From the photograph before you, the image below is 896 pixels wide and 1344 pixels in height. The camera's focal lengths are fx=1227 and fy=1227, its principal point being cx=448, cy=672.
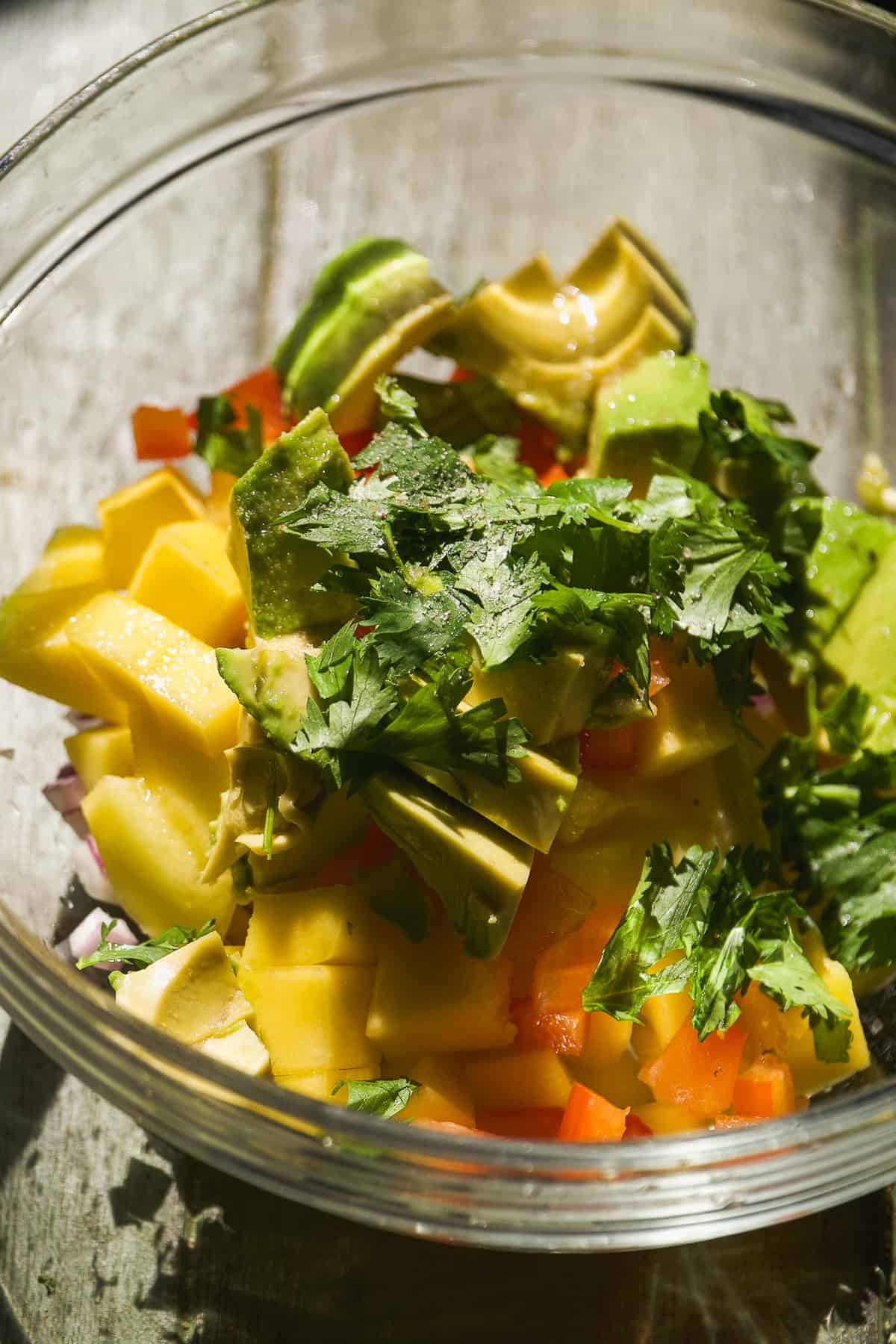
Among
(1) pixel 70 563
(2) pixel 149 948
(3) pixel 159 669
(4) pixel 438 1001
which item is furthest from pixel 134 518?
(4) pixel 438 1001

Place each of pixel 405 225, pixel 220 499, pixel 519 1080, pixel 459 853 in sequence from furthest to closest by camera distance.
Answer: pixel 405 225, pixel 220 499, pixel 519 1080, pixel 459 853

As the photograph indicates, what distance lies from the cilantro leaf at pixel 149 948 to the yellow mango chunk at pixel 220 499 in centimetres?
64

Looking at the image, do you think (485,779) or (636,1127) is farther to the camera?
(636,1127)

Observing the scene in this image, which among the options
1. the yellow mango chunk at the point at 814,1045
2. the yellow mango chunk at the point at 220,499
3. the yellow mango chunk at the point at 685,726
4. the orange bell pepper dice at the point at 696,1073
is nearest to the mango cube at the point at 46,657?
the yellow mango chunk at the point at 220,499

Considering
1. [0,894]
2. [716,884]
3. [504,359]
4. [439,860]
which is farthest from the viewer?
[504,359]

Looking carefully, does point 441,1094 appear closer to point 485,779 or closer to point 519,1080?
point 519,1080

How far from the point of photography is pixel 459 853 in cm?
139

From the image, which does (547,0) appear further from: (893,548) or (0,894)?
(0,894)

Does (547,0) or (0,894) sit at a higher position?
(547,0)

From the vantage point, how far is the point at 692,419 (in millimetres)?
1856

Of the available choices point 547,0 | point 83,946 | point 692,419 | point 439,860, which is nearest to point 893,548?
point 692,419

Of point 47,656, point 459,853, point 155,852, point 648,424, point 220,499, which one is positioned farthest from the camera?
point 220,499

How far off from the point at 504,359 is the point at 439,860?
967 millimetres

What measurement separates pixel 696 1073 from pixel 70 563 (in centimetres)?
115
